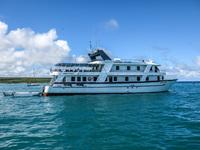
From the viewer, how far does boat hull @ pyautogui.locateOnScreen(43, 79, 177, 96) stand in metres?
26.8

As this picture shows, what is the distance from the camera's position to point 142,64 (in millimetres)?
29156

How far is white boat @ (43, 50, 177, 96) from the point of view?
26906 millimetres

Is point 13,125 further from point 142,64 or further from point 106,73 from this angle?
point 142,64

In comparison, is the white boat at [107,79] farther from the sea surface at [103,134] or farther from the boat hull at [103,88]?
the sea surface at [103,134]

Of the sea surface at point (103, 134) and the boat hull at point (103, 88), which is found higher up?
the boat hull at point (103, 88)

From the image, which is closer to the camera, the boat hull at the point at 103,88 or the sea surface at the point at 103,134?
the sea surface at the point at 103,134

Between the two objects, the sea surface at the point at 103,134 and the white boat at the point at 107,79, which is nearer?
the sea surface at the point at 103,134

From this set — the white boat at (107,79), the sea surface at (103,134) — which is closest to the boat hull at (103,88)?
the white boat at (107,79)

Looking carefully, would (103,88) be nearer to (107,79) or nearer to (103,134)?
(107,79)

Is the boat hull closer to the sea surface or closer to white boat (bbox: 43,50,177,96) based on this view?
white boat (bbox: 43,50,177,96)

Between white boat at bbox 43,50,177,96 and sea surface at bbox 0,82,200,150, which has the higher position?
white boat at bbox 43,50,177,96

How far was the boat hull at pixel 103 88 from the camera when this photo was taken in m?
26.8

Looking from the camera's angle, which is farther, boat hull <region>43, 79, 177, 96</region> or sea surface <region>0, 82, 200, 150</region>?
boat hull <region>43, 79, 177, 96</region>

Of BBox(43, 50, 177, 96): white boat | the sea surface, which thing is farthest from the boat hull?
the sea surface
